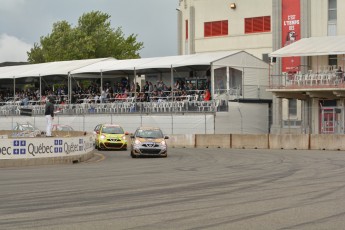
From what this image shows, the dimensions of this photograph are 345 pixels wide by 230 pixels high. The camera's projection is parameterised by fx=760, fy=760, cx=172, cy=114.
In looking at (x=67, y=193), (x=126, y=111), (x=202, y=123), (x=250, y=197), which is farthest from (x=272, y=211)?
(x=126, y=111)

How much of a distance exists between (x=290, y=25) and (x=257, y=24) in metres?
9.22

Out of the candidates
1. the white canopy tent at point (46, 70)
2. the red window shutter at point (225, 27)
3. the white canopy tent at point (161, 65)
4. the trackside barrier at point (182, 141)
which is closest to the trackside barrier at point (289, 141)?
the trackside barrier at point (182, 141)

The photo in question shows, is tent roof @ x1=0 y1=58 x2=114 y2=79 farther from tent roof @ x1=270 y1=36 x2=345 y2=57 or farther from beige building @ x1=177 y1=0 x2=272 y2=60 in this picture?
tent roof @ x1=270 y1=36 x2=345 y2=57

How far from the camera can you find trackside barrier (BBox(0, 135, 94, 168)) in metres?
27.5

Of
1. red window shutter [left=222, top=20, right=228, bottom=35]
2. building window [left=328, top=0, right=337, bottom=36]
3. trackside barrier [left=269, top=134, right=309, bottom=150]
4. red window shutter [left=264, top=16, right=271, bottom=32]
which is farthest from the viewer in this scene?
red window shutter [left=222, top=20, right=228, bottom=35]

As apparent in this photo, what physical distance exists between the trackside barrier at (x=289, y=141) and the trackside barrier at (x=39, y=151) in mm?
15823

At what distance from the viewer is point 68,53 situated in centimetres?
9181

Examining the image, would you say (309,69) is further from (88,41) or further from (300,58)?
(88,41)

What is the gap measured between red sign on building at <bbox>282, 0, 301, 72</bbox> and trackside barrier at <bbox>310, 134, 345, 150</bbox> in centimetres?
1446

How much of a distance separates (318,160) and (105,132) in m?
15.7

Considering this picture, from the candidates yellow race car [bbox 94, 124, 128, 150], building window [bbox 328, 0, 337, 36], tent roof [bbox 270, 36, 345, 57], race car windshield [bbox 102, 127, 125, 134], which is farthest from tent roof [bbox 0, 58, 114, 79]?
building window [bbox 328, 0, 337, 36]

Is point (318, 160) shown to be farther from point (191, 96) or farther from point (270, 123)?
point (270, 123)

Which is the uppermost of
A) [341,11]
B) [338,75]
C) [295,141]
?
[341,11]

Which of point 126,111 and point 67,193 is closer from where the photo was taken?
point 67,193
